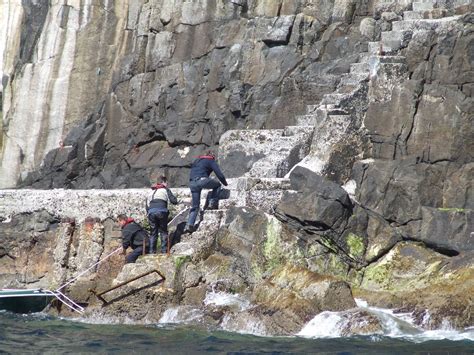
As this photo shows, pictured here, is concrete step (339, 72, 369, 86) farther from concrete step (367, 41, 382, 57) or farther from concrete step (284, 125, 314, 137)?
concrete step (284, 125, 314, 137)

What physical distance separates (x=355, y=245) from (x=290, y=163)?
279cm

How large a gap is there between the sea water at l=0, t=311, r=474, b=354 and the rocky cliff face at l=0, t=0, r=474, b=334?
58 centimetres

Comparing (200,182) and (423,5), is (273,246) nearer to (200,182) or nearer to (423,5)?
(200,182)

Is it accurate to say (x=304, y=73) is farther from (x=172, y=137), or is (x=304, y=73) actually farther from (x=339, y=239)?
(x=339, y=239)

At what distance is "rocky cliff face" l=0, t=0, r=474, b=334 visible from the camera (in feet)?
60.3

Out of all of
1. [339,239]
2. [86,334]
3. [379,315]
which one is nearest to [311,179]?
[339,239]

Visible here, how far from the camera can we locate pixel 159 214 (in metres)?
19.5

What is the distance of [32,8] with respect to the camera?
116ft

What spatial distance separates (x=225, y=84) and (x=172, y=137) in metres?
2.18

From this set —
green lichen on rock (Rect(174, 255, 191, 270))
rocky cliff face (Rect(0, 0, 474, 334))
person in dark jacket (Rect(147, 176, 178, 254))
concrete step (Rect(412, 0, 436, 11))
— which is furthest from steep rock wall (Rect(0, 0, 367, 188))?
green lichen on rock (Rect(174, 255, 191, 270))

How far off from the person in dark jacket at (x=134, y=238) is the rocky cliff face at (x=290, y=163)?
471 millimetres

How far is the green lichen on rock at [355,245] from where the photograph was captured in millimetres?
19547

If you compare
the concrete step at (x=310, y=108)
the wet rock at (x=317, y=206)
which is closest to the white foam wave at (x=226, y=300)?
the wet rock at (x=317, y=206)

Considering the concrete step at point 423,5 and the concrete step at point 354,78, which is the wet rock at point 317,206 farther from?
the concrete step at point 423,5
